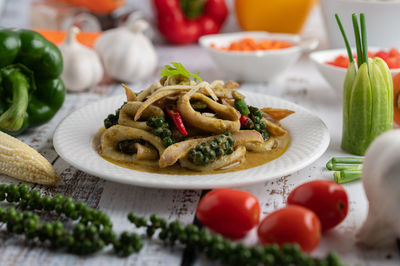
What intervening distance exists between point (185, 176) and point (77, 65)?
8.90ft

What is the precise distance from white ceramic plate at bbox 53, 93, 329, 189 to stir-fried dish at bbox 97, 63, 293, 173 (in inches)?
4.5

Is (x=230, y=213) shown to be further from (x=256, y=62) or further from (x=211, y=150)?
(x=256, y=62)

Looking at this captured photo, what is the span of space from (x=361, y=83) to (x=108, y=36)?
10.4 feet

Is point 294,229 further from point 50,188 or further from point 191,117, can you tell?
point 50,188

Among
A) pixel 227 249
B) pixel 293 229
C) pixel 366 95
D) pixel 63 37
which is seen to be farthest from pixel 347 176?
pixel 63 37

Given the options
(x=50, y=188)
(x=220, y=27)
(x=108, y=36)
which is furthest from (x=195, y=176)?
(x=220, y=27)

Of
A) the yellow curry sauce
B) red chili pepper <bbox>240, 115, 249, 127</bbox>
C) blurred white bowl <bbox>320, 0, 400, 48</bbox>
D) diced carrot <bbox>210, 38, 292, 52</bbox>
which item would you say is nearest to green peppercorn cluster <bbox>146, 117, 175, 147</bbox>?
the yellow curry sauce

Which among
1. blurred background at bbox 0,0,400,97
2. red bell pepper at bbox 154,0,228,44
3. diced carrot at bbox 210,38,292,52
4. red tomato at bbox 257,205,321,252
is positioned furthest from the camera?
red bell pepper at bbox 154,0,228,44

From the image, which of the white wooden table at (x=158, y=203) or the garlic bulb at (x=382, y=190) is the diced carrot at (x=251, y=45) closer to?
the white wooden table at (x=158, y=203)

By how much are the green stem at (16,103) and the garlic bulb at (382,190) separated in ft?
7.94

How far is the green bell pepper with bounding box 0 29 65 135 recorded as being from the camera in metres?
3.94

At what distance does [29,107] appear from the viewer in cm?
418

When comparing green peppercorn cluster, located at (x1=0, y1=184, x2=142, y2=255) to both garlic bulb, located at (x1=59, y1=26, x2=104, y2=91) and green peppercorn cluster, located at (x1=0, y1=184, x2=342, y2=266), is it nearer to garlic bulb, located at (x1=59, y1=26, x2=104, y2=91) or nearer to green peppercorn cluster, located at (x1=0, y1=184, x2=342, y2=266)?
green peppercorn cluster, located at (x1=0, y1=184, x2=342, y2=266)

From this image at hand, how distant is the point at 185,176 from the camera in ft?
9.64
